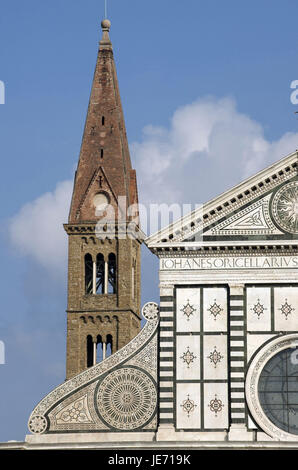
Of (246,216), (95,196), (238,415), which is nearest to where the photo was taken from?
(238,415)

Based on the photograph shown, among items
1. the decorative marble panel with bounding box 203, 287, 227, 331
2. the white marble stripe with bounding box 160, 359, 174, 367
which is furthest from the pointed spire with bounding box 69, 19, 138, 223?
the white marble stripe with bounding box 160, 359, 174, 367

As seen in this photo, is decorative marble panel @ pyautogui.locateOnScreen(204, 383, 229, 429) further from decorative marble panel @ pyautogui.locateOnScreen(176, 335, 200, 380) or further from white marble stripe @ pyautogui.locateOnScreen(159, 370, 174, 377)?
white marble stripe @ pyautogui.locateOnScreen(159, 370, 174, 377)

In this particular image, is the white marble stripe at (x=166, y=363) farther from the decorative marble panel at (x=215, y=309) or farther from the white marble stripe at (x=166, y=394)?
the decorative marble panel at (x=215, y=309)

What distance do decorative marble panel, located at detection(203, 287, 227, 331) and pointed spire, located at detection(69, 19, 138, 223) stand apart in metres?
A: 24.6

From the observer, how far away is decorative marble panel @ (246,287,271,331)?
3844cm

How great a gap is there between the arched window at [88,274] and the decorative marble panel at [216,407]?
2561cm

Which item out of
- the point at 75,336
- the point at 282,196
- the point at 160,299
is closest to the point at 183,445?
the point at 160,299

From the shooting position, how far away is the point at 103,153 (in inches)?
2509

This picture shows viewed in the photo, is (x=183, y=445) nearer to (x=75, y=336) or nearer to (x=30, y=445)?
(x=30, y=445)

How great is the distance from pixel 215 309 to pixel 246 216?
2617mm

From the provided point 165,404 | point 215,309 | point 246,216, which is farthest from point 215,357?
point 246,216

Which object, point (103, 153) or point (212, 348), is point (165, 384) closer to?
point (212, 348)

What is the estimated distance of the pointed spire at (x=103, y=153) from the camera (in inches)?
2493

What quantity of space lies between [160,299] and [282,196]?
4221 millimetres
